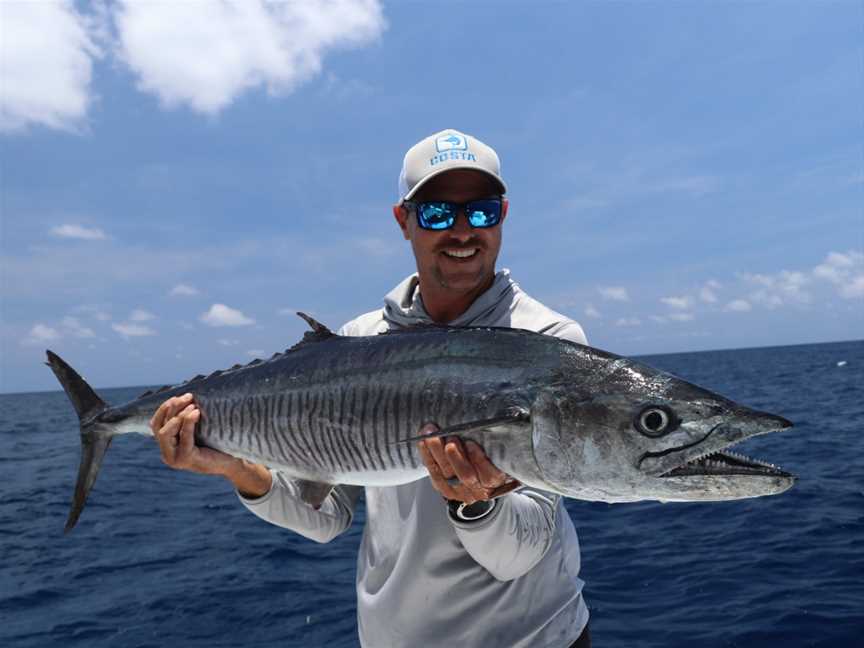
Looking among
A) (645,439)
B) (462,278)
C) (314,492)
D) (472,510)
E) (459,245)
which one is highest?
(459,245)

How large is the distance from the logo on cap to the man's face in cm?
12

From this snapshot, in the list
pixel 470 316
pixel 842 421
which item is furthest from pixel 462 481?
pixel 842 421

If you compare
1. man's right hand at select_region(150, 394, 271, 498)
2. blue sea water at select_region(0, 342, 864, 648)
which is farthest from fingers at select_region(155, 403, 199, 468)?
blue sea water at select_region(0, 342, 864, 648)

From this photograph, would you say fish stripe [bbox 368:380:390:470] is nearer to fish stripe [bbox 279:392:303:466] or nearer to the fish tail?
fish stripe [bbox 279:392:303:466]

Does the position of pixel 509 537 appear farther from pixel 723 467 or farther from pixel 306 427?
pixel 306 427

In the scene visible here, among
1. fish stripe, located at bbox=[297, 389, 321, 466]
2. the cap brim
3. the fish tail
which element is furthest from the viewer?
the fish tail

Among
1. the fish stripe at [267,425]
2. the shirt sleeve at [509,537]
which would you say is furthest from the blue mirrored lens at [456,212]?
the shirt sleeve at [509,537]

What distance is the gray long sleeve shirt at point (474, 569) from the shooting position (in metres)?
2.98

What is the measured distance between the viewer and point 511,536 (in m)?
2.87

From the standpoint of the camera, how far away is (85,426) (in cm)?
421

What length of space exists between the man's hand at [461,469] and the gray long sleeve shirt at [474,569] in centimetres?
12

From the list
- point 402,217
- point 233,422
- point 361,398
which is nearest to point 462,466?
point 361,398

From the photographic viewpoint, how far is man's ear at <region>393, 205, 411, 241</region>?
380 centimetres

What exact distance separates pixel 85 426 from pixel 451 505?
2506mm
